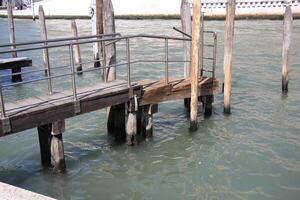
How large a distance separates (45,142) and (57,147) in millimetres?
396

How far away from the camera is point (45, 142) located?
25.7 feet

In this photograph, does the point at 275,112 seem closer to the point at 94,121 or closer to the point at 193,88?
the point at 193,88

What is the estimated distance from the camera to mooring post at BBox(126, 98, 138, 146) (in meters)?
8.62

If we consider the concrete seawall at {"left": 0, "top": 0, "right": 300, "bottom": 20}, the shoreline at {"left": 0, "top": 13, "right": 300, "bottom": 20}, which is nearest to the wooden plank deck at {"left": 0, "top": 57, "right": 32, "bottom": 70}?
the concrete seawall at {"left": 0, "top": 0, "right": 300, "bottom": 20}

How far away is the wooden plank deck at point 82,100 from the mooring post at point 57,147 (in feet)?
0.44

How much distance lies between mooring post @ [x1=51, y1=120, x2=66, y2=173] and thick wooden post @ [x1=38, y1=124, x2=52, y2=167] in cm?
11

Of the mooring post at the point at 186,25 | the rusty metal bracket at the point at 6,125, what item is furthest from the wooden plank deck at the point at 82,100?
the mooring post at the point at 186,25

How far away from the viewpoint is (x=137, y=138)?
30.5ft

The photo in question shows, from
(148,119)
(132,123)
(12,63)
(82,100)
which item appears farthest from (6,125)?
(12,63)

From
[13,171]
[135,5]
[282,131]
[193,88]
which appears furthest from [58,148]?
[135,5]

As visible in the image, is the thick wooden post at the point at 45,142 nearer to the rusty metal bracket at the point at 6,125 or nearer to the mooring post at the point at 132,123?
the rusty metal bracket at the point at 6,125

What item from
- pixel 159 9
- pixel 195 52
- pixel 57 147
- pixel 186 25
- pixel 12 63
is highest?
pixel 159 9

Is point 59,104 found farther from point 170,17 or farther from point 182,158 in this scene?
point 170,17

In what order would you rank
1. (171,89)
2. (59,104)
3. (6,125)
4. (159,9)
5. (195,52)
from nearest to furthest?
(6,125), (59,104), (195,52), (171,89), (159,9)
